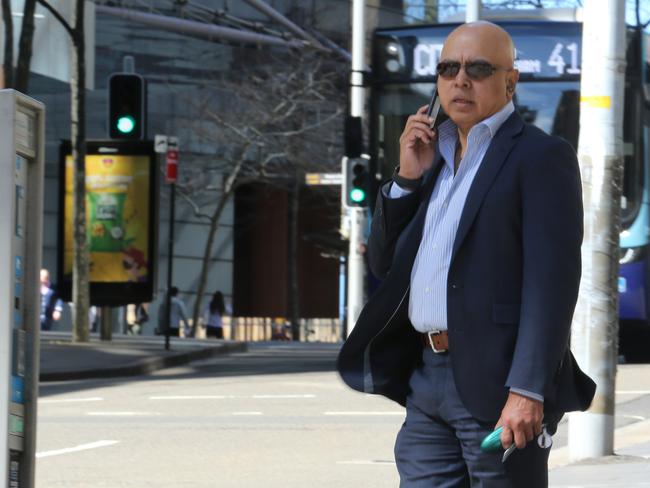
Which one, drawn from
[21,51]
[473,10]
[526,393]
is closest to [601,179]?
[526,393]

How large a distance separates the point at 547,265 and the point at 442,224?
33 centimetres

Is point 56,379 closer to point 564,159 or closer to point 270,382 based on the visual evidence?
point 270,382

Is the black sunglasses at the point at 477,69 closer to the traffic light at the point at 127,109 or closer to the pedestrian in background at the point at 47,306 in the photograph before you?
the traffic light at the point at 127,109

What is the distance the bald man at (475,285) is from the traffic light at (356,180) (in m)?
19.1

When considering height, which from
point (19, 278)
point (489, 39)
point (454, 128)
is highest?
point (489, 39)

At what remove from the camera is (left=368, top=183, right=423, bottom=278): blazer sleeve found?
4.39 meters

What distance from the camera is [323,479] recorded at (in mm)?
9531

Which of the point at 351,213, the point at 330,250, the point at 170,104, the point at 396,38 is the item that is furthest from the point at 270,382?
the point at 330,250

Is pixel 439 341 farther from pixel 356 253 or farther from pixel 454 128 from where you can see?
pixel 356 253

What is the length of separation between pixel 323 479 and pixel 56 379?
9624mm

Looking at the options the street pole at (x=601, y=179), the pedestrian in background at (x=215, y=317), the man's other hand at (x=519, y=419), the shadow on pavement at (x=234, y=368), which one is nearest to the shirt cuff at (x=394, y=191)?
the man's other hand at (x=519, y=419)

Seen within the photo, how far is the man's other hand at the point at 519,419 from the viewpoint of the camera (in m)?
4.05

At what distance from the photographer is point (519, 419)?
13.3 feet

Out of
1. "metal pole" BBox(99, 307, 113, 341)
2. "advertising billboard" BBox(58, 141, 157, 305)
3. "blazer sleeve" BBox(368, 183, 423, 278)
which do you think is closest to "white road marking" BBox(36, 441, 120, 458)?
"blazer sleeve" BBox(368, 183, 423, 278)
